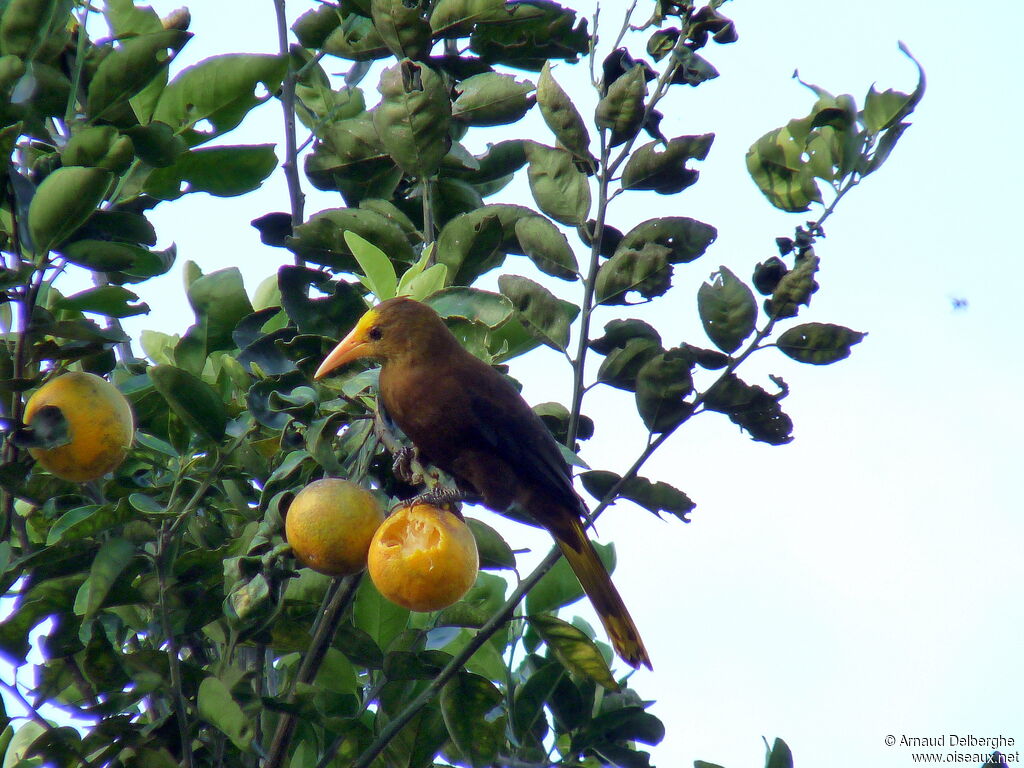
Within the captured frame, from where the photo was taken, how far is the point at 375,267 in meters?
2.34

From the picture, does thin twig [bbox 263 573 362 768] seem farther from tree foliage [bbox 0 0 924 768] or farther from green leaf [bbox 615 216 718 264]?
green leaf [bbox 615 216 718 264]

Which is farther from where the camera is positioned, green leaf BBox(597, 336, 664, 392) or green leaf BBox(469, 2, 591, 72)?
green leaf BBox(469, 2, 591, 72)

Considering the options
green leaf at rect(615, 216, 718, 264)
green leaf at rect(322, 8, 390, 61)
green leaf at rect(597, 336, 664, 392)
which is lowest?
green leaf at rect(597, 336, 664, 392)

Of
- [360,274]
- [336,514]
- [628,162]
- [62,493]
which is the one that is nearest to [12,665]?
[62,493]

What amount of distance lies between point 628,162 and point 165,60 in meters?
1.12

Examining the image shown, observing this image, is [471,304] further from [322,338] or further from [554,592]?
[554,592]

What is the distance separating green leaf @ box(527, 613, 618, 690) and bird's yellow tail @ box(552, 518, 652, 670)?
48 centimetres

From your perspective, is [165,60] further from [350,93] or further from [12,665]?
[12,665]

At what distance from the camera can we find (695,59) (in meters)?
2.62

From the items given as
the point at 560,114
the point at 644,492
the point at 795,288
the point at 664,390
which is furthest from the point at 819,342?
the point at 560,114

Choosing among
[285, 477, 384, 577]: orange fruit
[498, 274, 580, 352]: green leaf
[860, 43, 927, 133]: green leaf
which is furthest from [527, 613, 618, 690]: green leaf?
[860, 43, 927, 133]: green leaf

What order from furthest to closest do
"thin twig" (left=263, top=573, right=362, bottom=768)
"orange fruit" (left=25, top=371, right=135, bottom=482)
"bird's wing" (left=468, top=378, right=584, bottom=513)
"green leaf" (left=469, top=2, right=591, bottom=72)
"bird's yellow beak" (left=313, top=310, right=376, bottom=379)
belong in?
"bird's wing" (left=468, top=378, right=584, bottom=513) < "green leaf" (left=469, top=2, right=591, bottom=72) < "bird's yellow beak" (left=313, top=310, right=376, bottom=379) < "thin twig" (left=263, top=573, right=362, bottom=768) < "orange fruit" (left=25, top=371, right=135, bottom=482)

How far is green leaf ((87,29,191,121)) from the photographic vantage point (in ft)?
6.86

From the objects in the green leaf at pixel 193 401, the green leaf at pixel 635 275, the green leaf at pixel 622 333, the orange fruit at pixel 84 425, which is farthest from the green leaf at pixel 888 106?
the orange fruit at pixel 84 425
